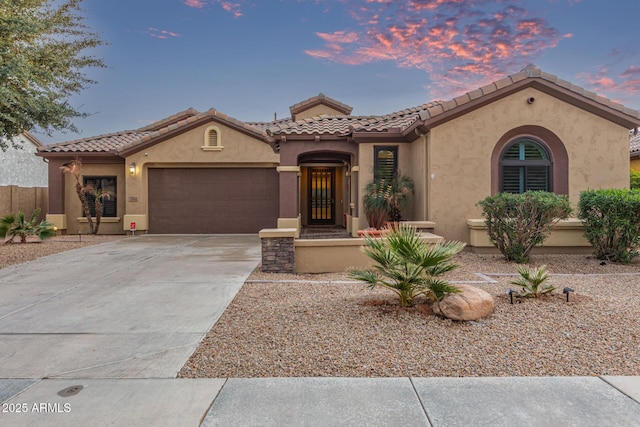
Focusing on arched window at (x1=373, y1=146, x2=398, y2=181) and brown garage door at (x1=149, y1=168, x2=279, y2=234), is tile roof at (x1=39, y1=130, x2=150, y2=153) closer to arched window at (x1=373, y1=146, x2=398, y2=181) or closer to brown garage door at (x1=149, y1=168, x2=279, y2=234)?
brown garage door at (x1=149, y1=168, x2=279, y2=234)

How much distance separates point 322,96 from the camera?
63.1 feet

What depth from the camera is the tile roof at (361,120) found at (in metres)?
10.1

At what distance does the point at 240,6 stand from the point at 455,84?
37.8 feet

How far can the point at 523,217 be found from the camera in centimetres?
827

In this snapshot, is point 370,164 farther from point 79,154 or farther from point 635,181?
point 79,154

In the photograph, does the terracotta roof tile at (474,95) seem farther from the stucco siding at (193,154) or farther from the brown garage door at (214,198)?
the brown garage door at (214,198)

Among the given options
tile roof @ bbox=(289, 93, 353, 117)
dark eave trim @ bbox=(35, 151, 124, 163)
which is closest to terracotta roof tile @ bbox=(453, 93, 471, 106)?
tile roof @ bbox=(289, 93, 353, 117)

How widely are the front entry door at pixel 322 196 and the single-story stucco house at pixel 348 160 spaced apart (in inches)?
1.9

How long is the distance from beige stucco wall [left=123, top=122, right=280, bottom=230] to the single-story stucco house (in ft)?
0.14

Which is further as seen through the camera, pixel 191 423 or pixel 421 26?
pixel 421 26

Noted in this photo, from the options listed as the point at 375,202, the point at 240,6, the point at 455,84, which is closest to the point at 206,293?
the point at 375,202

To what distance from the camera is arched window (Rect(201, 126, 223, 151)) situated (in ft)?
51.9

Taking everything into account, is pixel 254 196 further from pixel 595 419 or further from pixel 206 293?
pixel 595 419

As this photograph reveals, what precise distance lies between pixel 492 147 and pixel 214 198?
11072mm
